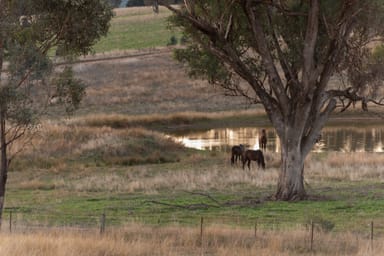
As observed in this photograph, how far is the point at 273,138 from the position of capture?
56.2m

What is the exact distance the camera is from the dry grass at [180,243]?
1697 cm

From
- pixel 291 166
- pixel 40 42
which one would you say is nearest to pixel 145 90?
pixel 291 166

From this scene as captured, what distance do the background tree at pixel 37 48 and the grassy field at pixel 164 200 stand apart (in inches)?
56.6

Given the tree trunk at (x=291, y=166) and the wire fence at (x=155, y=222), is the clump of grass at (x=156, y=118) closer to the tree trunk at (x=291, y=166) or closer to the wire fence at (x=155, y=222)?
the tree trunk at (x=291, y=166)

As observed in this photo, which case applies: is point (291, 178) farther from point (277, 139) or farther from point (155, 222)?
point (277, 139)

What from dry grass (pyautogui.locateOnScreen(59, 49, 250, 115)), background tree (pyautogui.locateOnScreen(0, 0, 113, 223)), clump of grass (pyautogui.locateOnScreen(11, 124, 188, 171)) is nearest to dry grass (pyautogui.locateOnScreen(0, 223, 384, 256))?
background tree (pyautogui.locateOnScreen(0, 0, 113, 223))

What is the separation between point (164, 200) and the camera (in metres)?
27.3

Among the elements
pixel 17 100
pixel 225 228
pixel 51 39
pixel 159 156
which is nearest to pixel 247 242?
pixel 225 228

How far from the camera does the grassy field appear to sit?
1828 cm

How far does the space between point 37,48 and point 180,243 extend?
24.2 ft

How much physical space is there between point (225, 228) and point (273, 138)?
36.1m

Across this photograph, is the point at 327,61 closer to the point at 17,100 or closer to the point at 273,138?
the point at 17,100

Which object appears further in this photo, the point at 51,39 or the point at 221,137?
the point at 221,137

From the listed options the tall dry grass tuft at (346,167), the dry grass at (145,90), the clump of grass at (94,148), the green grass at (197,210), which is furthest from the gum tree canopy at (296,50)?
the dry grass at (145,90)
